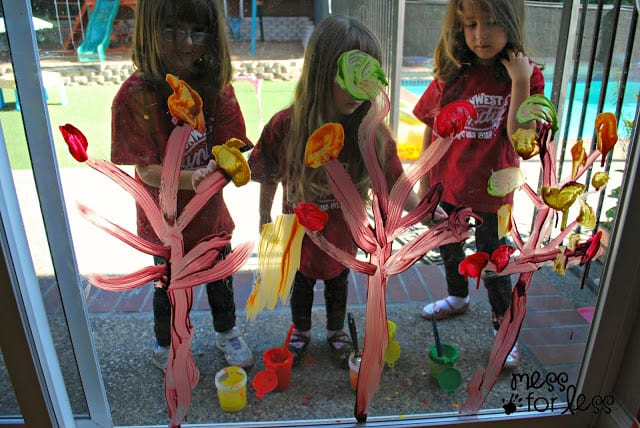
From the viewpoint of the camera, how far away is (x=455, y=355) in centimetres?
142

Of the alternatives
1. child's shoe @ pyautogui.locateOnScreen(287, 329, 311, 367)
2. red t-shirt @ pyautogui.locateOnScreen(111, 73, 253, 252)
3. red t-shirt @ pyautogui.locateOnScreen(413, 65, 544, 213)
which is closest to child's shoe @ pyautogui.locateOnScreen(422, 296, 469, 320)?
child's shoe @ pyautogui.locateOnScreen(287, 329, 311, 367)

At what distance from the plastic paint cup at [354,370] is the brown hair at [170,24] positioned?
2.80ft

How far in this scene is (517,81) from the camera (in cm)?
100

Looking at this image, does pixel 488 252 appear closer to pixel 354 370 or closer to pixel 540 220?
pixel 540 220

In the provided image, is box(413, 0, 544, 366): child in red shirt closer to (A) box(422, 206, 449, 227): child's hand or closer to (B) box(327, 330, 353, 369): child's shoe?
(A) box(422, 206, 449, 227): child's hand

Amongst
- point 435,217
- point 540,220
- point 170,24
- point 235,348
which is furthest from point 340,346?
point 170,24

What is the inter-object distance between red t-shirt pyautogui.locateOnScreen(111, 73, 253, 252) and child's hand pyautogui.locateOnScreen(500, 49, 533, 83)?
57 centimetres

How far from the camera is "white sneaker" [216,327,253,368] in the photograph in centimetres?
138

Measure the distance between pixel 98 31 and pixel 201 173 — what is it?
32 cm

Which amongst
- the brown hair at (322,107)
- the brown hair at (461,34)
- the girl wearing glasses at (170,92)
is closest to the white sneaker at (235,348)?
the girl wearing glasses at (170,92)

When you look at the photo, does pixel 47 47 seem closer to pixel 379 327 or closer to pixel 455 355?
pixel 379 327

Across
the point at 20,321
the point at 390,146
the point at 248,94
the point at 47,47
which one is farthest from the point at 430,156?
the point at 20,321

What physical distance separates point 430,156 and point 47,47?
2.53 ft

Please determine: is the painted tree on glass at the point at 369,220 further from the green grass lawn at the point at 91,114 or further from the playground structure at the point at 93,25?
the playground structure at the point at 93,25
